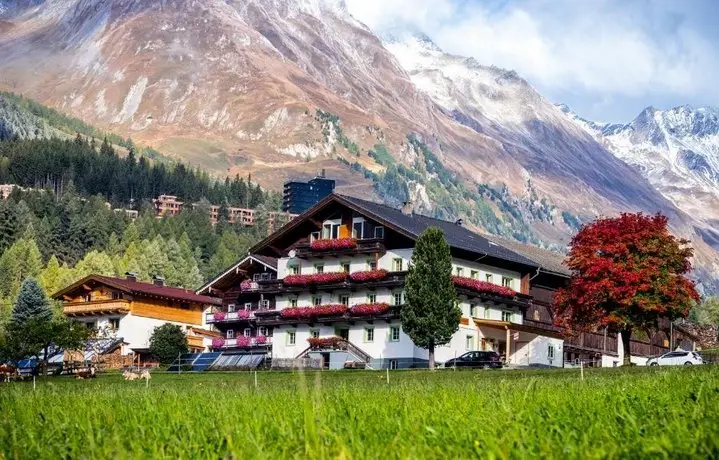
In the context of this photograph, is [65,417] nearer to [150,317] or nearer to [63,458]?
[63,458]

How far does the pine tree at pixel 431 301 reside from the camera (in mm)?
59875

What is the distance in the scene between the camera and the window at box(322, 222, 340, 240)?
248 feet

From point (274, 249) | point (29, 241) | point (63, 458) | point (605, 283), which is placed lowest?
point (63, 458)

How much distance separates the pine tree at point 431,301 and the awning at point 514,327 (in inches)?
443

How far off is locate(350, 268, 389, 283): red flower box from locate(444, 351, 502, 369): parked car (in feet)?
30.2

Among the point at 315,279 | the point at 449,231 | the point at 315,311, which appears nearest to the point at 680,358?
the point at 449,231

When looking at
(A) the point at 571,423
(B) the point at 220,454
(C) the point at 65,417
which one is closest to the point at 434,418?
(A) the point at 571,423

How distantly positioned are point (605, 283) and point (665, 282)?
3409 millimetres

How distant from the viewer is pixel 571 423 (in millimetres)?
9508

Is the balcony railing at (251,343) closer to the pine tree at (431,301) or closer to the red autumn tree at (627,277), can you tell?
the pine tree at (431,301)

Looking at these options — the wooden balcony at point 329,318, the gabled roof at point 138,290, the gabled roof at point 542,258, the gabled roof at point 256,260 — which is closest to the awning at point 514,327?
the gabled roof at point 542,258

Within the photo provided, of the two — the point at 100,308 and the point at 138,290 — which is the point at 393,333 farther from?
the point at 100,308

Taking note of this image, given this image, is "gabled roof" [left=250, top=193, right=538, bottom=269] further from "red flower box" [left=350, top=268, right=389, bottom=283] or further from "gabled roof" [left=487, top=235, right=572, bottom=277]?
"red flower box" [left=350, top=268, right=389, bottom=283]

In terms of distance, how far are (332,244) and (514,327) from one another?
45.7 feet
